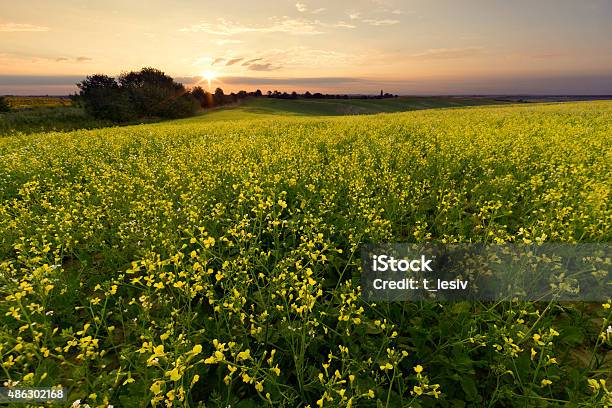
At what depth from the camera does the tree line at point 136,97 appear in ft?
168

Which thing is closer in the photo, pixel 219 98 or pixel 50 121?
pixel 50 121

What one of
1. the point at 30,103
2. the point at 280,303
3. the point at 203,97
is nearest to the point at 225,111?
the point at 203,97

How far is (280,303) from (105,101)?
201 ft

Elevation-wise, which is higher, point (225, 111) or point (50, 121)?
point (225, 111)

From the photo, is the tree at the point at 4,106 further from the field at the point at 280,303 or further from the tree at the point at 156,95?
the field at the point at 280,303

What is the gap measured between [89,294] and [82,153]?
8415 millimetres

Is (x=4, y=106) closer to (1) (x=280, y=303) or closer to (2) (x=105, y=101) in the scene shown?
(2) (x=105, y=101)

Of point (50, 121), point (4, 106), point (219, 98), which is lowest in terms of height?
point (50, 121)

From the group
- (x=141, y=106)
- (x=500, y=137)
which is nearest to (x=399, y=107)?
(x=141, y=106)

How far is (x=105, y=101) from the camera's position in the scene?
51438 mm

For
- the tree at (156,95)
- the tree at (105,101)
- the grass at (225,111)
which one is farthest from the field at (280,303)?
the tree at (156,95)

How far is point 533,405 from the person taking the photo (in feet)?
7.77

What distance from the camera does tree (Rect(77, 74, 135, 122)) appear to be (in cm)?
5056

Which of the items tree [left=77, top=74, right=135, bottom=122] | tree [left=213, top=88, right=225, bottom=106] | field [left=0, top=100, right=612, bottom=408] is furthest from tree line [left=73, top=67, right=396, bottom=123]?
field [left=0, top=100, right=612, bottom=408]
